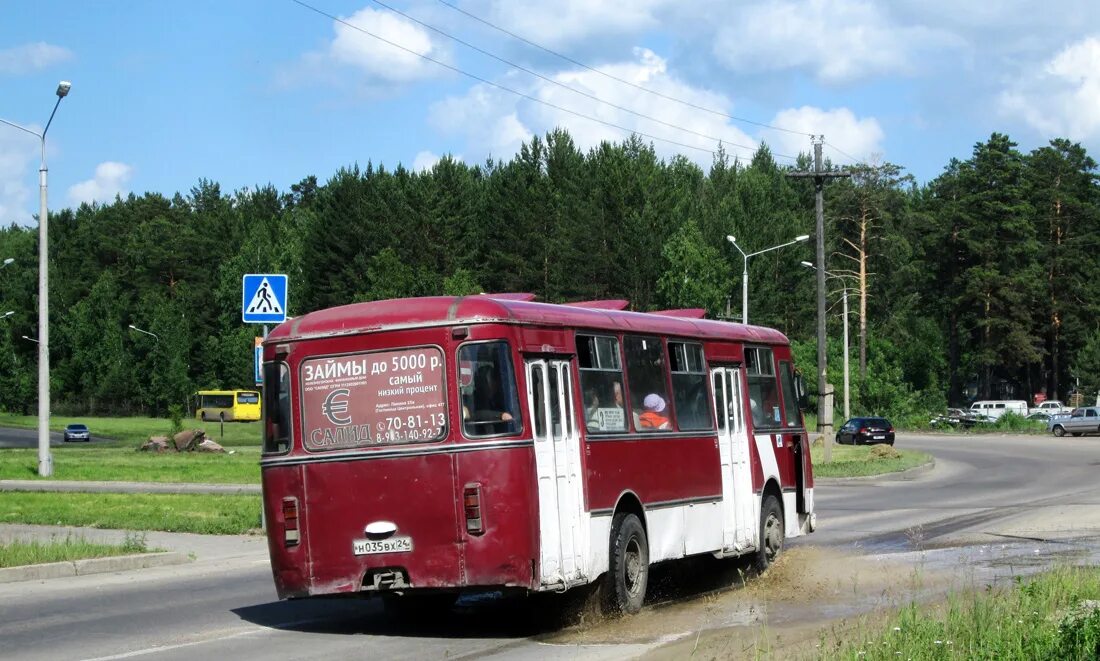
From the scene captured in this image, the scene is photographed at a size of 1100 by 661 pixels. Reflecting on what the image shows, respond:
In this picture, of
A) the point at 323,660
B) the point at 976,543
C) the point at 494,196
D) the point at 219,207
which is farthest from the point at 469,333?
the point at 219,207

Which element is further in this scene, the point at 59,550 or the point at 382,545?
the point at 59,550

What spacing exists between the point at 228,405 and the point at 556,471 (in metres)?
104

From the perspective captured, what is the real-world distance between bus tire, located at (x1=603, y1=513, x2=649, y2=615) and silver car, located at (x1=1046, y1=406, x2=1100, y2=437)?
6671 centimetres

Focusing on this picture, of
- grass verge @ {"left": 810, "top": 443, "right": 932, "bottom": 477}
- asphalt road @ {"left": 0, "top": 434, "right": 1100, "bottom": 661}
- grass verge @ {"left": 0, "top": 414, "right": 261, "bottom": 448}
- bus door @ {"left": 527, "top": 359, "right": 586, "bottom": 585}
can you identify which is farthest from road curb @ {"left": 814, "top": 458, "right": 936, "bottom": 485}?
grass verge @ {"left": 0, "top": 414, "right": 261, "bottom": 448}

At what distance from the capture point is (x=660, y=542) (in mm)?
13766

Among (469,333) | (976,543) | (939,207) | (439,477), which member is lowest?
(976,543)

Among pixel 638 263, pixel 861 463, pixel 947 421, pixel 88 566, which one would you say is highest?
pixel 638 263

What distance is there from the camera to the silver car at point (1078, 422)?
245ft

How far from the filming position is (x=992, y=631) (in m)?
9.27

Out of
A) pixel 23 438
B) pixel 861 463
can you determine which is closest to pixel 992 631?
pixel 861 463

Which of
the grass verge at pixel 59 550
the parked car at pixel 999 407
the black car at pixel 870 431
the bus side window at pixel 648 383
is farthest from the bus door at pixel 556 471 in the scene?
the parked car at pixel 999 407

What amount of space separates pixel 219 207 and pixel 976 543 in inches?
4942

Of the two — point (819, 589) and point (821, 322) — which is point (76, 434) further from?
point (819, 589)

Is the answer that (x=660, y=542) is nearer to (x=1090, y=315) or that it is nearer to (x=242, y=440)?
(x=242, y=440)
